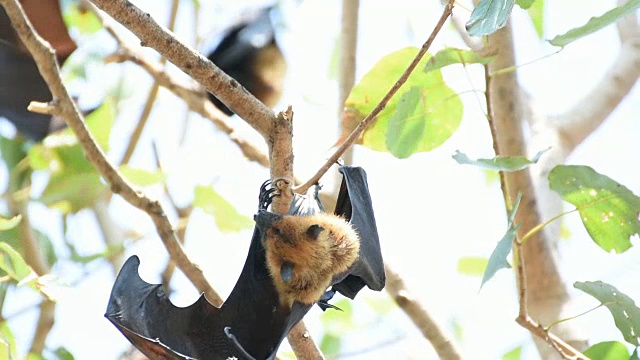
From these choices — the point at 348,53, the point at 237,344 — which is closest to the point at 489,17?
the point at 237,344

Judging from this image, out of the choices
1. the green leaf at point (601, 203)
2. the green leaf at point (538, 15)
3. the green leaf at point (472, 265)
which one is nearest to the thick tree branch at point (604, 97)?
the green leaf at point (472, 265)

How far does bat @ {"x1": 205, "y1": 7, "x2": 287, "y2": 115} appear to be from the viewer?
5500 mm

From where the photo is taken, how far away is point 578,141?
4.06m

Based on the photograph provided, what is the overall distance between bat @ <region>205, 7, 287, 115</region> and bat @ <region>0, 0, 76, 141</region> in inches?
56.4

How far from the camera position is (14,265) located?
95.7 inches

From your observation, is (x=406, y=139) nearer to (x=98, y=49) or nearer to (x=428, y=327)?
(x=428, y=327)

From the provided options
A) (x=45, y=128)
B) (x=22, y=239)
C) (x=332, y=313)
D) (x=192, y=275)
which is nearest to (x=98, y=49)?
(x=45, y=128)

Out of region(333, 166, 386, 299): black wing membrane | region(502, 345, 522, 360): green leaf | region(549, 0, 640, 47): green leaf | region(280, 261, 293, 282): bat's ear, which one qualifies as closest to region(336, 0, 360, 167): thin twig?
region(333, 166, 386, 299): black wing membrane

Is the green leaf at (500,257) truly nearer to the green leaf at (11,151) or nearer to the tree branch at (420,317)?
the tree branch at (420,317)

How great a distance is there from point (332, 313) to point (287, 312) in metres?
2.25

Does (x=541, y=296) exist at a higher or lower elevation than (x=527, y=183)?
lower

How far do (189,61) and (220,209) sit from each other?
1487mm

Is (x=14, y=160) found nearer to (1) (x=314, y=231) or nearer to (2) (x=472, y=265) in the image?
(1) (x=314, y=231)

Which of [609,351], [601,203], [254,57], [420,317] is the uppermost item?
[254,57]
